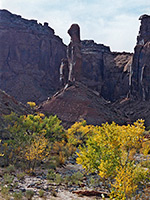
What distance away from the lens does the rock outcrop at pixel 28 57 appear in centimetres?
9638

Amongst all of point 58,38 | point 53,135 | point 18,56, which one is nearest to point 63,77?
point 18,56

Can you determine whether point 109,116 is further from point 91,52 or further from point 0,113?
point 91,52

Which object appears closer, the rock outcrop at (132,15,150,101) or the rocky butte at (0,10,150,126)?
the rocky butte at (0,10,150,126)

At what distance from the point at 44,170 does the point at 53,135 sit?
26.1ft

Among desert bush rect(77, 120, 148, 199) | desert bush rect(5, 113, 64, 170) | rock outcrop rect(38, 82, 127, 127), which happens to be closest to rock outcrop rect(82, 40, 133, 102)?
rock outcrop rect(38, 82, 127, 127)

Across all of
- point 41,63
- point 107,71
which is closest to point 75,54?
point 107,71

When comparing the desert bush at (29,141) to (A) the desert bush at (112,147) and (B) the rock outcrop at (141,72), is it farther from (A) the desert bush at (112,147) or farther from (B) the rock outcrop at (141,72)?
(B) the rock outcrop at (141,72)

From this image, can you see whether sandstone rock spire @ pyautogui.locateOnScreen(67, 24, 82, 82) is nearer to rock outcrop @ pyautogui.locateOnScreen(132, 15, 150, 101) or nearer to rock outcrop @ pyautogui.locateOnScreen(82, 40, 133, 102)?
rock outcrop @ pyautogui.locateOnScreen(132, 15, 150, 101)

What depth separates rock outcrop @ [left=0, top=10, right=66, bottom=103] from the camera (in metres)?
96.4

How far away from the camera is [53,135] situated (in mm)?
27312

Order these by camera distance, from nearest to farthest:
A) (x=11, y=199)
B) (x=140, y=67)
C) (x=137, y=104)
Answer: (x=11, y=199)
(x=137, y=104)
(x=140, y=67)

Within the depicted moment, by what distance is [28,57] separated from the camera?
105688 millimetres

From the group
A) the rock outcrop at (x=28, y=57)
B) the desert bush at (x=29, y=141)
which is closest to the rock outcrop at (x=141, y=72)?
the rock outcrop at (x=28, y=57)

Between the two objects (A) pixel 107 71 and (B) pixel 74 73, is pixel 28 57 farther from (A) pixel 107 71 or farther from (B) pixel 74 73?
(B) pixel 74 73
